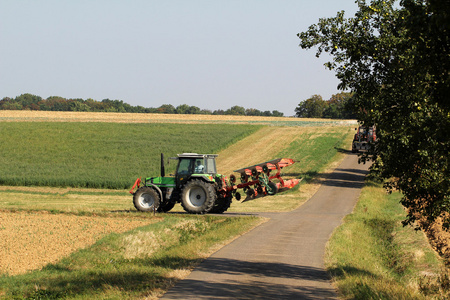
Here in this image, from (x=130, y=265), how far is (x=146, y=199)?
12.1 metres

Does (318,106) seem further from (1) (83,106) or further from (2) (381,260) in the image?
(2) (381,260)

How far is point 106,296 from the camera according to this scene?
11422 mm

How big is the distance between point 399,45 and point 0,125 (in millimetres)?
73460

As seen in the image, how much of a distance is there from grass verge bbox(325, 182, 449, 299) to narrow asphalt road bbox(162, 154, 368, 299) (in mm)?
470

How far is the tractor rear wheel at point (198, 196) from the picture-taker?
2580 centimetres

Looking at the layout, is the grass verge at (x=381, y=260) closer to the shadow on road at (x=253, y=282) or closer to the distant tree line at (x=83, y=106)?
the shadow on road at (x=253, y=282)

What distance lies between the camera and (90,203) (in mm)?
35500

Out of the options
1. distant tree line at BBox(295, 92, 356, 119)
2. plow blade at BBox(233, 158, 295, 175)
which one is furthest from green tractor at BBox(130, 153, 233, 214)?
distant tree line at BBox(295, 92, 356, 119)

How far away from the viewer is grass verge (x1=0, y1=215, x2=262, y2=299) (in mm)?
12180

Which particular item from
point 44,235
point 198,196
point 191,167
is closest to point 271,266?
point 44,235

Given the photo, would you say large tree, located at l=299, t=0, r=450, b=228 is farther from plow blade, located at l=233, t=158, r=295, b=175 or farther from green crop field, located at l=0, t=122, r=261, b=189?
green crop field, located at l=0, t=122, r=261, b=189

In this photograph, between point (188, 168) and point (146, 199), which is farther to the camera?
point (146, 199)

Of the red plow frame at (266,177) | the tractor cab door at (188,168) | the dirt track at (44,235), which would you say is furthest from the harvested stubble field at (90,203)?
the red plow frame at (266,177)

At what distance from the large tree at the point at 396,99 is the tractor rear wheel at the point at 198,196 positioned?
12116 millimetres
